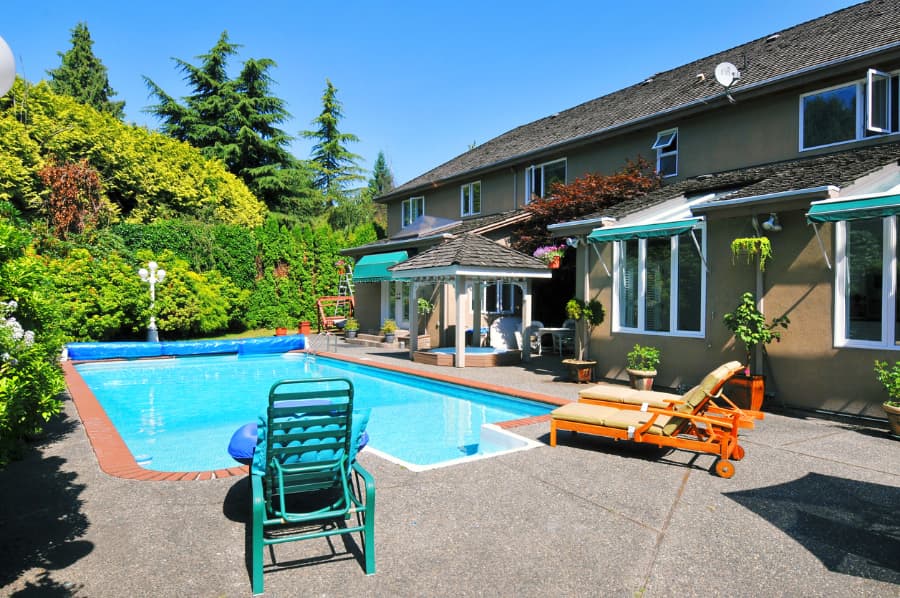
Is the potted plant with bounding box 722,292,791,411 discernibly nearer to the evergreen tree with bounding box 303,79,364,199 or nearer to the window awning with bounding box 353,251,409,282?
the window awning with bounding box 353,251,409,282

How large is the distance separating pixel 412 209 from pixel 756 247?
79.1 feet

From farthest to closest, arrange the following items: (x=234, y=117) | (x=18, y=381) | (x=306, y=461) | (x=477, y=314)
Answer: (x=234, y=117)
(x=477, y=314)
(x=18, y=381)
(x=306, y=461)

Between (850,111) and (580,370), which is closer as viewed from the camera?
(850,111)

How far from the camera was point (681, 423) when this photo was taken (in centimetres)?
832

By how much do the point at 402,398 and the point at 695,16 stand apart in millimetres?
19480

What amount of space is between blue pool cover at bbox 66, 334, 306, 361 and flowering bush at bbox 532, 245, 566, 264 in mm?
12363

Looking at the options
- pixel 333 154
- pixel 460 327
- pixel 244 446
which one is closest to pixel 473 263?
pixel 460 327

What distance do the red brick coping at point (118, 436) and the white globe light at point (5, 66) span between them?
4.86 metres

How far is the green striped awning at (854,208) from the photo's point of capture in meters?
9.47

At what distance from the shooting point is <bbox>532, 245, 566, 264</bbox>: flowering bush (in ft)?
69.2

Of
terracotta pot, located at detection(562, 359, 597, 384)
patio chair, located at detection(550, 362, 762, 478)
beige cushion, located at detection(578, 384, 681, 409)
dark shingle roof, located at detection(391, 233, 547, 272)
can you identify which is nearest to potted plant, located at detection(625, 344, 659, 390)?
terracotta pot, located at detection(562, 359, 597, 384)

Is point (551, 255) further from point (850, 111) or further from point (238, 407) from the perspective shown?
point (238, 407)

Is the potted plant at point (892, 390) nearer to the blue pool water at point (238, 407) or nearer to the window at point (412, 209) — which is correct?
the blue pool water at point (238, 407)

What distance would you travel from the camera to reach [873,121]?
47.4 feet
